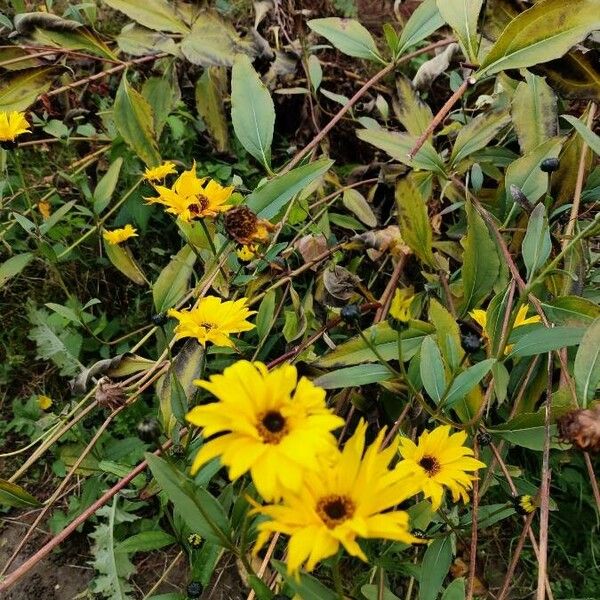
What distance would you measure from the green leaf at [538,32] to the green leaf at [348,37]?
307 mm

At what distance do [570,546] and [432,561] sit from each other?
1.80 feet

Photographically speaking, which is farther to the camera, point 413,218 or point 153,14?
point 153,14

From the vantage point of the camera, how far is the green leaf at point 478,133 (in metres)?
1.21

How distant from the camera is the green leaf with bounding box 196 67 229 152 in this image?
5.07 feet

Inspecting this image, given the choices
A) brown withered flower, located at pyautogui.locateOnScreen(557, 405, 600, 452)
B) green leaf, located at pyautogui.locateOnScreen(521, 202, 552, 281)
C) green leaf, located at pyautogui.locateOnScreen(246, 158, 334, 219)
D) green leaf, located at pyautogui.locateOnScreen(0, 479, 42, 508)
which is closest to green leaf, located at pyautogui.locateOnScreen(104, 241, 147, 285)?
green leaf, located at pyautogui.locateOnScreen(246, 158, 334, 219)

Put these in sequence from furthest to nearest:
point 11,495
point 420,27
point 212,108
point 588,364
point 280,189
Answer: point 212,108
point 420,27
point 280,189
point 11,495
point 588,364

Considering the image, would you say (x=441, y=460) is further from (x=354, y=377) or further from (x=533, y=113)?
(x=533, y=113)

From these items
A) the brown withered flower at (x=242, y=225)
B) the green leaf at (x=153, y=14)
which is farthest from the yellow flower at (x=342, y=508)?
the green leaf at (x=153, y=14)

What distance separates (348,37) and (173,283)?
24.7 inches

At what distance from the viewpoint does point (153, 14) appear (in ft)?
4.61

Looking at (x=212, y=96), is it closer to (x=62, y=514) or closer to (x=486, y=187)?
(x=486, y=187)

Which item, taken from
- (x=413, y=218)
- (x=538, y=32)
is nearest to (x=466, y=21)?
(x=538, y=32)

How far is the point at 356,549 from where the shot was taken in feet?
1.83

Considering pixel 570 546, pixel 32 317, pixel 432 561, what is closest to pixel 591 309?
pixel 432 561
